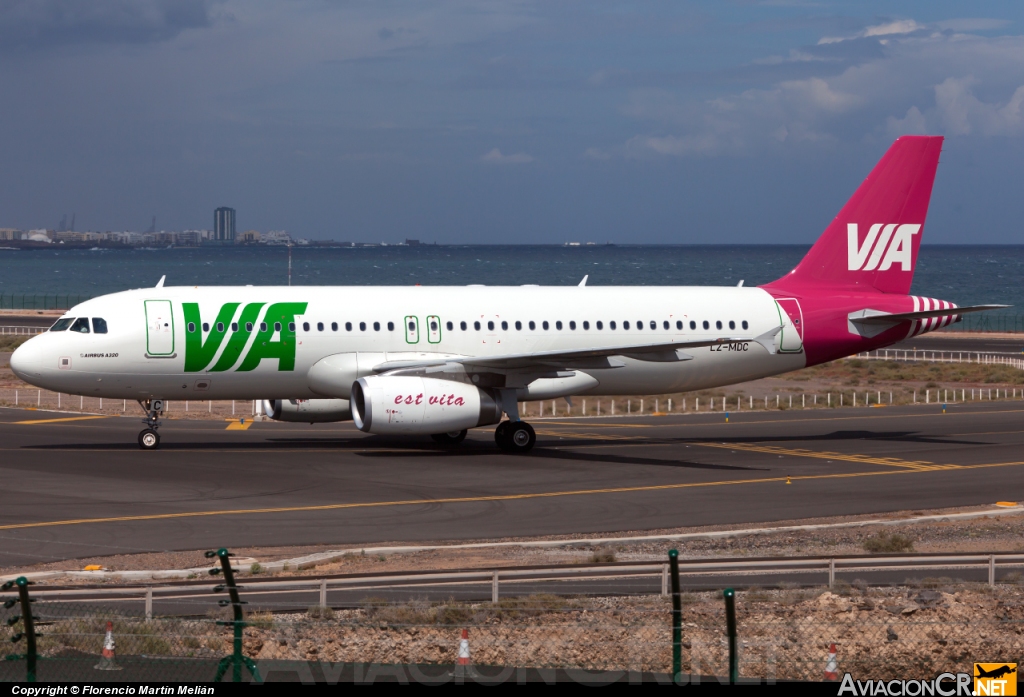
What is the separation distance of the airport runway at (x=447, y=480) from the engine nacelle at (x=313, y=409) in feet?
3.34

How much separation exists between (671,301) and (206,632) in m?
26.6

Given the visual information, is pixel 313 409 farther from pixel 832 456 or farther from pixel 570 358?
pixel 832 456

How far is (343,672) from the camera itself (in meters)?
12.5

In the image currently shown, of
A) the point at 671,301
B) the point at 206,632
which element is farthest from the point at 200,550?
the point at 671,301

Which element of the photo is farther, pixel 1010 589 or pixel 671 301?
pixel 671 301

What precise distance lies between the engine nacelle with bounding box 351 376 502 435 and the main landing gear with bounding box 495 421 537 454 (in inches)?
69.5

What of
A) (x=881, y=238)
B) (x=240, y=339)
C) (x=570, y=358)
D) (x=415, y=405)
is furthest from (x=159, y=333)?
(x=881, y=238)

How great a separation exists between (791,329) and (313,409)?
15432 millimetres

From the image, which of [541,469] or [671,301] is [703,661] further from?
[671,301]

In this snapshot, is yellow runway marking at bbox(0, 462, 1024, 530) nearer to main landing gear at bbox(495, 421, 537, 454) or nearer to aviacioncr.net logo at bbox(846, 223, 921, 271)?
main landing gear at bbox(495, 421, 537, 454)

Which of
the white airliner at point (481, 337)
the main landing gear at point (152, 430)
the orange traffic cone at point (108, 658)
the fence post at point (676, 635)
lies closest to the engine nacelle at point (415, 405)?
the white airliner at point (481, 337)

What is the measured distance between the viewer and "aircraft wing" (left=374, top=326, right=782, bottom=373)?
1368 inches

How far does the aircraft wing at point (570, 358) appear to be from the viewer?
34750 millimetres

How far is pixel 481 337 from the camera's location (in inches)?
1478
